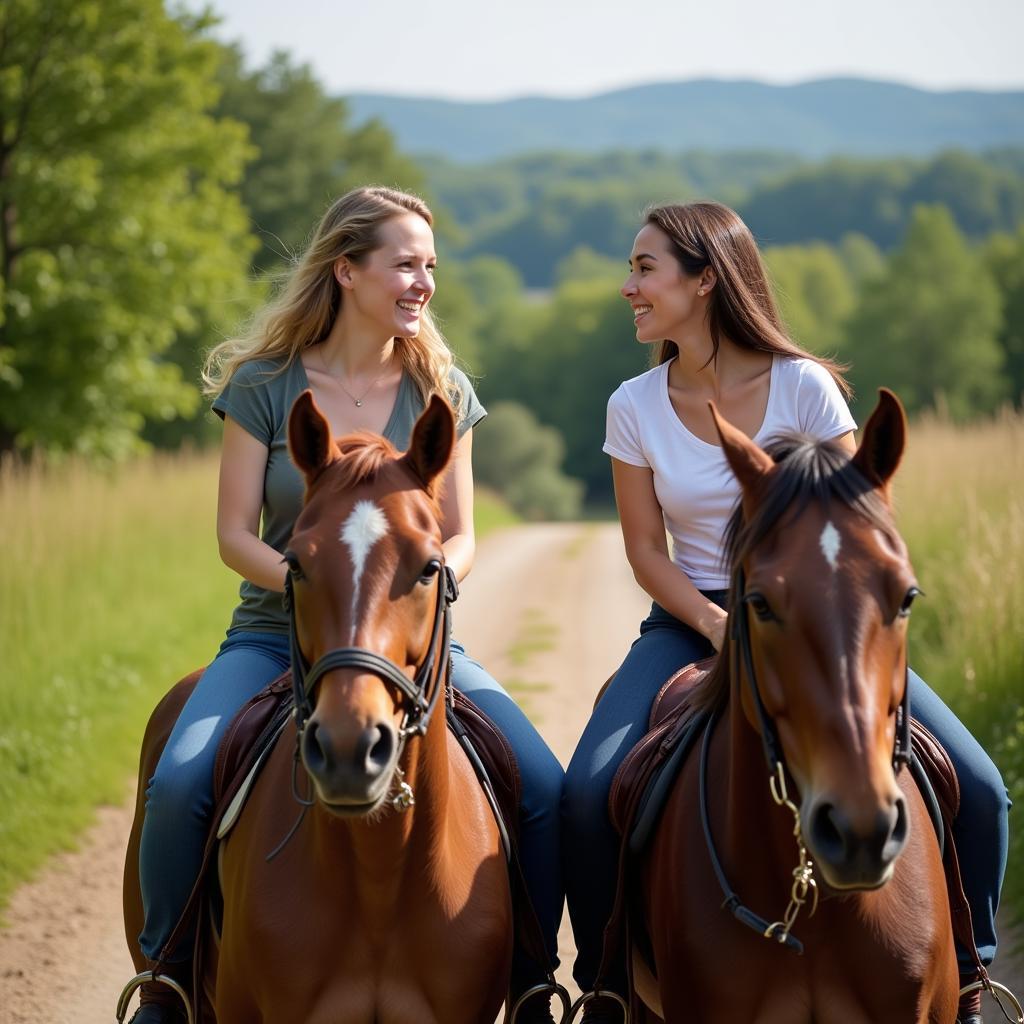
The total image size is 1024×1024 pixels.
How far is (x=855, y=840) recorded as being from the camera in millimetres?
2648

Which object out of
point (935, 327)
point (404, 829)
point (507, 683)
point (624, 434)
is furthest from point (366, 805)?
point (935, 327)

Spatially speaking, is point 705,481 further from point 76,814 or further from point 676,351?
point 76,814

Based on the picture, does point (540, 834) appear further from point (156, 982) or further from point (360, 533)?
point (360, 533)

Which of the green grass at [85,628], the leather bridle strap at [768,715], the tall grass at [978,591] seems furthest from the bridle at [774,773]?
the green grass at [85,628]

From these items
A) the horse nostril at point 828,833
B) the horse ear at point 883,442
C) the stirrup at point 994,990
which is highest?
the horse ear at point 883,442

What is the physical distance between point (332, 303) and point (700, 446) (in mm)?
1415

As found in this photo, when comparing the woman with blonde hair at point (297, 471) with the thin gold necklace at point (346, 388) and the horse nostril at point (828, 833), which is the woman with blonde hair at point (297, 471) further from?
the horse nostril at point (828, 833)

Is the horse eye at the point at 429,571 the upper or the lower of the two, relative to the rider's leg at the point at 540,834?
upper

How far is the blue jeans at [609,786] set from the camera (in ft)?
12.7

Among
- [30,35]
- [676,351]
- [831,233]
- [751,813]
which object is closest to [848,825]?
[751,813]

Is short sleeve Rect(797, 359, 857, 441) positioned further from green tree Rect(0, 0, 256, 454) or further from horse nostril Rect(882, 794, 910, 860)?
green tree Rect(0, 0, 256, 454)

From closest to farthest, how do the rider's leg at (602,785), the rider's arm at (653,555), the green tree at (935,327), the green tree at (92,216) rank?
1. the rider's leg at (602,785)
2. the rider's arm at (653,555)
3. the green tree at (92,216)
4. the green tree at (935,327)

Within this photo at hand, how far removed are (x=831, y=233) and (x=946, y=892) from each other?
140m

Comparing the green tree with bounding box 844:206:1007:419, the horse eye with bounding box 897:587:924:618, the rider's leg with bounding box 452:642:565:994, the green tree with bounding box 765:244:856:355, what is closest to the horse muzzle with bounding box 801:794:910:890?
the horse eye with bounding box 897:587:924:618
